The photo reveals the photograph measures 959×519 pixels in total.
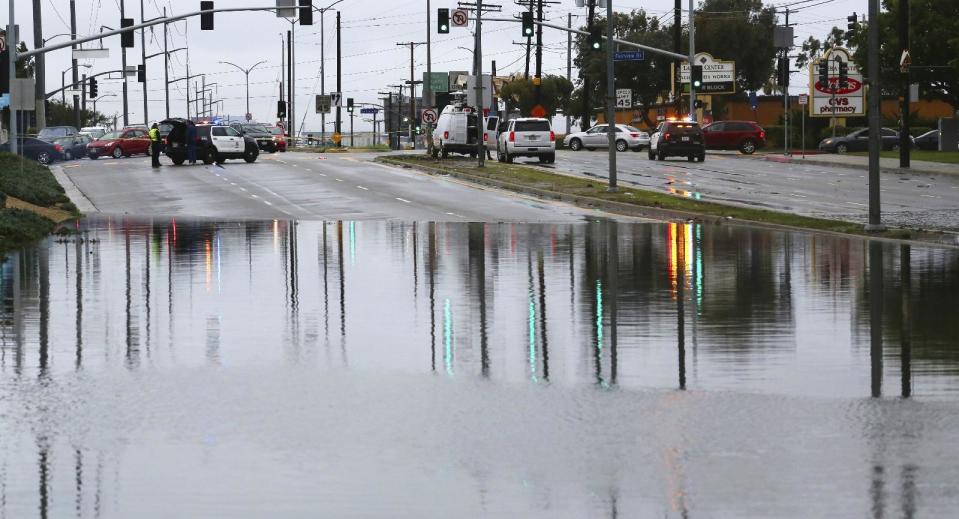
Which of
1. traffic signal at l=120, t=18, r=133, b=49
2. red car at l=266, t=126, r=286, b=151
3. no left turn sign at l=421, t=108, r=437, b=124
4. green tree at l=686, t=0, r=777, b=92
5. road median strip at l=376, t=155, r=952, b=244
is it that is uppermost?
green tree at l=686, t=0, r=777, b=92

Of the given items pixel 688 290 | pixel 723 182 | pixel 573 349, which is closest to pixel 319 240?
pixel 688 290

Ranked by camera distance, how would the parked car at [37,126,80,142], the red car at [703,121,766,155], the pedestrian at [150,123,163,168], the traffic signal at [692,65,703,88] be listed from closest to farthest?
1. the pedestrian at [150,123,163,168]
2. the parked car at [37,126,80,142]
3. the red car at [703,121,766,155]
4. the traffic signal at [692,65,703,88]

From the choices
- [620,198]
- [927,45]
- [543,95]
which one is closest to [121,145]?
[927,45]

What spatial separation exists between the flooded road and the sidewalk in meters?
36.1

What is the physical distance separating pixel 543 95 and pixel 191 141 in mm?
76896

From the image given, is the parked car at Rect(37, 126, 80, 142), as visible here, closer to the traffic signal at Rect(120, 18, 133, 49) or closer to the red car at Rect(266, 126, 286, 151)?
the red car at Rect(266, 126, 286, 151)

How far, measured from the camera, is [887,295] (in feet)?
60.0

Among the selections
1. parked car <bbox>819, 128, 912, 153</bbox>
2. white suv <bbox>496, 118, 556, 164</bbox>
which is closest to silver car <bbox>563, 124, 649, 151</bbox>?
parked car <bbox>819, 128, 912, 153</bbox>

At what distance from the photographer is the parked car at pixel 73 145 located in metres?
73.1

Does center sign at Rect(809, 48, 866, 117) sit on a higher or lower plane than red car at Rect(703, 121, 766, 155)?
higher

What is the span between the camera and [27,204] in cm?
3612

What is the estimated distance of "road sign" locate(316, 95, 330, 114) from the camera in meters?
104

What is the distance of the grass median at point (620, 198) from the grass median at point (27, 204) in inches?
528

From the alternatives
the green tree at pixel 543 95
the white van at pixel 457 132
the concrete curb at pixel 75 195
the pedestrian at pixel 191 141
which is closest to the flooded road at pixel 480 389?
the concrete curb at pixel 75 195
